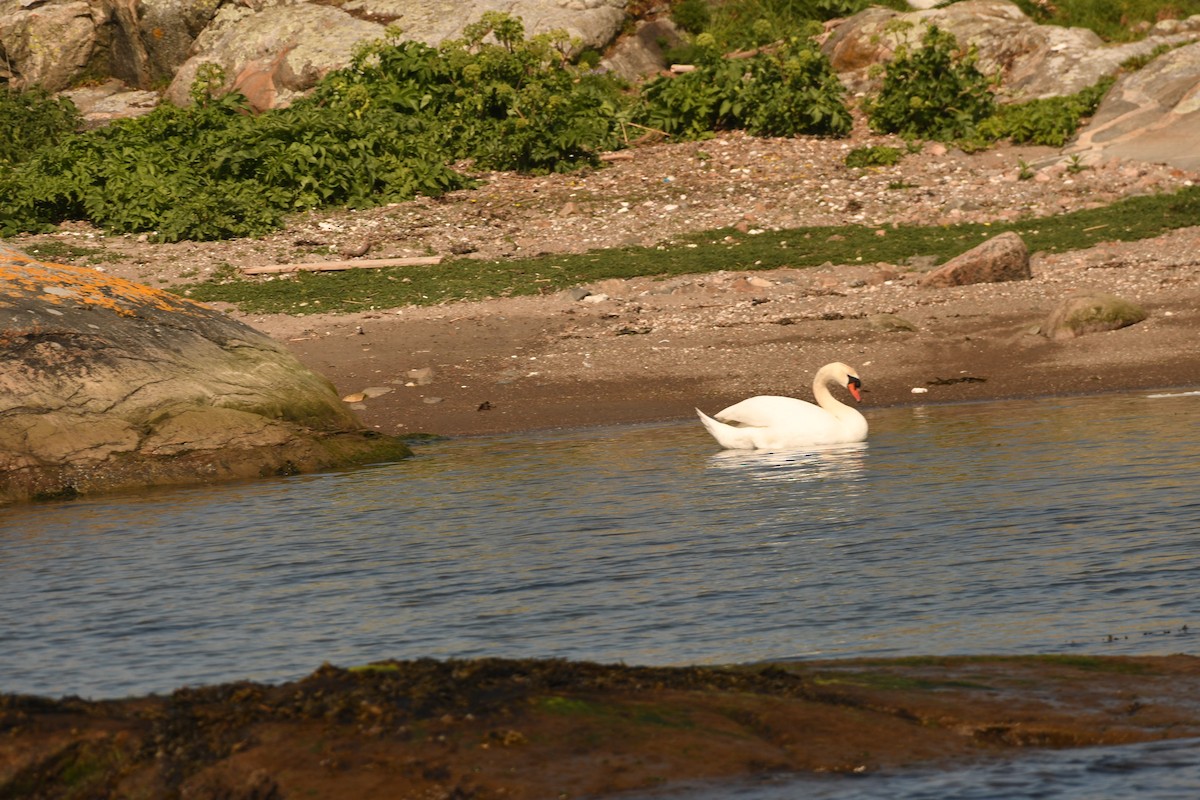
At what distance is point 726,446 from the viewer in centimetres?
1312

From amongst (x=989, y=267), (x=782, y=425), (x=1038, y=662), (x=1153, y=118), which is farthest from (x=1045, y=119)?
(x=1038, y=662)

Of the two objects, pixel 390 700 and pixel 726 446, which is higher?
pixel 390 700

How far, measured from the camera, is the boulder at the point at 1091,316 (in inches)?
622

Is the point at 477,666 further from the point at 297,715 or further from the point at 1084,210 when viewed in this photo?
the point at 1084,210

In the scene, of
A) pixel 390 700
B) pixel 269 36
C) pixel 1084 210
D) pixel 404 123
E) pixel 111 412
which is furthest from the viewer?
pixel 269 36

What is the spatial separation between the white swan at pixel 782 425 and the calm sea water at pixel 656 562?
210mm

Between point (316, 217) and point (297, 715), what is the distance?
1717 centimetres

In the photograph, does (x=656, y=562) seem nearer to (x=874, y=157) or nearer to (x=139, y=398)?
(x=139, y=398)

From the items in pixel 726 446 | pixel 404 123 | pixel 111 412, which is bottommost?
pixel 726 446

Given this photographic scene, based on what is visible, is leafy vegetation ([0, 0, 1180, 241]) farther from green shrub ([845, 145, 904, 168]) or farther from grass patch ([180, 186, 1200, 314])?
grass patch ([180, 186, 1200, 314])

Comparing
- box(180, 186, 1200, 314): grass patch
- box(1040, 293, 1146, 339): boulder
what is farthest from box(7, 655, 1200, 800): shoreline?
box(180, 186, 1200, 314): grass patch

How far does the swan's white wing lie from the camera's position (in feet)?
42.8

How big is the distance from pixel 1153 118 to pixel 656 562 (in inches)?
643

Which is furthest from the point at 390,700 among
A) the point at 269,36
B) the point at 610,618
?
the point at 269,36
